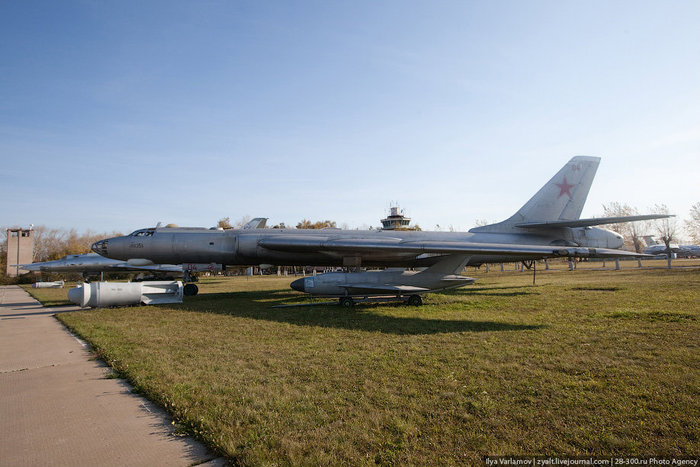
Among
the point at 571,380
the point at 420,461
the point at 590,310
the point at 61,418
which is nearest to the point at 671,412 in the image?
the point at 571,380

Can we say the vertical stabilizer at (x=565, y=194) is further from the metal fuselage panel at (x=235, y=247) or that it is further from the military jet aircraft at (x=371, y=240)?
the metal fuselage panel at (x=235, y=247)

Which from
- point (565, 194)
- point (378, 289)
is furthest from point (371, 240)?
point (565, 194)

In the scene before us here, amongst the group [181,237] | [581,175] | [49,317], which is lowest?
[49,317]

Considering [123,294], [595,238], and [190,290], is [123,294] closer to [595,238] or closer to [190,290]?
[190,290]

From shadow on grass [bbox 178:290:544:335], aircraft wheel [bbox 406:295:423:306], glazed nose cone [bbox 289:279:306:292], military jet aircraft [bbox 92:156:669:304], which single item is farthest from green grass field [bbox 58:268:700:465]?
military jet aircraft [bbox 92:156:669:304]

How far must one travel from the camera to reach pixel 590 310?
10.0 metres

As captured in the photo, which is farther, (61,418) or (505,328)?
(505,328)

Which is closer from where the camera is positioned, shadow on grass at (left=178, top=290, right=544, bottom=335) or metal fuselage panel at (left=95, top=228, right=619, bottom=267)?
shadow on grass at (left=178, top=290, right=544, bottom=335)

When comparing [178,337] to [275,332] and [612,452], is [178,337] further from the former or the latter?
[612,452]

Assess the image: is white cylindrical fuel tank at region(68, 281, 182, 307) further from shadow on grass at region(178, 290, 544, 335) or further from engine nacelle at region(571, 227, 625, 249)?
engine nacelle at region(571, 227, 625, 249)

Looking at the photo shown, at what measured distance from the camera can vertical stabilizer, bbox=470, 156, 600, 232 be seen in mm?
16812

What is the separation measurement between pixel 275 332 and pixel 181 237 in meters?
9.53

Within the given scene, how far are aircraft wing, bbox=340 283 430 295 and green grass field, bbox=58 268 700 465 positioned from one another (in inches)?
103

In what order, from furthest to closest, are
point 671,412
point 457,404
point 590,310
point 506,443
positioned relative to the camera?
point 590,310 → point 457,404 → point 671,412 → point 506,443
